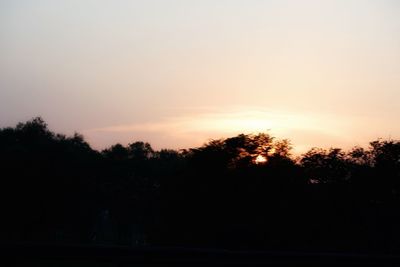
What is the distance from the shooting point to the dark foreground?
8703mm

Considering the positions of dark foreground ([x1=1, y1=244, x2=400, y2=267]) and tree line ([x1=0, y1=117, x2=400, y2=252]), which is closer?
dark foreground ([x1=1, y1=244, x2=400, y2=267])

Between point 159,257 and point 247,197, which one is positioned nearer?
point 159,257

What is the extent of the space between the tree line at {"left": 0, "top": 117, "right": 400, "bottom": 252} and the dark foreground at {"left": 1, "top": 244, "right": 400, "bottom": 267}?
19412mm

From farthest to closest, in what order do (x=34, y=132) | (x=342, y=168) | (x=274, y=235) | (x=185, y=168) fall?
(x=34, y=132) < (x=342, y=168) < (x=185, y=168) < (x=274, y=235)

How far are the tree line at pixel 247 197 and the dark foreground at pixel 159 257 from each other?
19.4 metres

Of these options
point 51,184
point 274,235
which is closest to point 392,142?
point 274,235

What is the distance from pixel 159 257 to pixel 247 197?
28769 millimetres

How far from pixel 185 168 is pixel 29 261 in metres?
33.0

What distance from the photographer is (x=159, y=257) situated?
31.9 ft

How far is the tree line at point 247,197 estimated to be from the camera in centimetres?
3566

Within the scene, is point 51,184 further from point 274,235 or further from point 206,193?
point 274,235

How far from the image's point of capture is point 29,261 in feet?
29.4

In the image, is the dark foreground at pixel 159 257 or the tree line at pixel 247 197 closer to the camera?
the dark foreground at pixel 159 257

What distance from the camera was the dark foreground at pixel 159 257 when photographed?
870cm
